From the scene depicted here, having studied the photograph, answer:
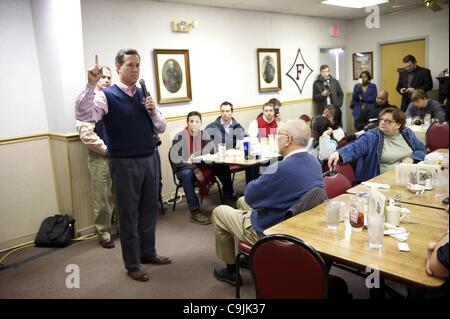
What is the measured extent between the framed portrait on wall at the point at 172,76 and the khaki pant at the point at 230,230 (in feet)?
9.10

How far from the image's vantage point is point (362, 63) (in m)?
8.50

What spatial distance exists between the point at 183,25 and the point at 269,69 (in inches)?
79.5

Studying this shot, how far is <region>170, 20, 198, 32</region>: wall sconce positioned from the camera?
16.8 feet

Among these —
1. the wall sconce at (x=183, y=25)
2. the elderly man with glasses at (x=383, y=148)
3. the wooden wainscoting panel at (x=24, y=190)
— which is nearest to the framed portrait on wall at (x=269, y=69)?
the wall sconce at (x=183, y=25)

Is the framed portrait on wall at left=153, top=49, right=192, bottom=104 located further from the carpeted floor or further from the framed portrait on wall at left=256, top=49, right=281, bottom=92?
the carpeted floor

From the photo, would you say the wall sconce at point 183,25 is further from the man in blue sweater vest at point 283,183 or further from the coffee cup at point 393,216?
the coffee cup at point 393,216

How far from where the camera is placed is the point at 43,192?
4.04 m

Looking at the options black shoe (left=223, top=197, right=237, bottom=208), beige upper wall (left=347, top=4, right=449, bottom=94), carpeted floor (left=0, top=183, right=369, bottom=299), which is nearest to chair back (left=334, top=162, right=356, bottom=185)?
carpeted floor (left=0, top=183, right=369, bottom=299)

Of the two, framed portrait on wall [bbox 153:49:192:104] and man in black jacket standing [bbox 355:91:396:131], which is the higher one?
framed portrait on wall [bbox 153:49:192:104]

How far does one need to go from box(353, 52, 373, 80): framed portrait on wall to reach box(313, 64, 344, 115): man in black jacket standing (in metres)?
1.21

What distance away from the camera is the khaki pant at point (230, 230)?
2486mm

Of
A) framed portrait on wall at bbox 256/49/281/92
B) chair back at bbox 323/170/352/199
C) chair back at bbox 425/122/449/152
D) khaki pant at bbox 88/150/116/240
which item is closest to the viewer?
chair back at bbox 323/170/352/199

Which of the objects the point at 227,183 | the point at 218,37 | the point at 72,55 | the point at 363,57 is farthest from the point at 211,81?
the point at 363,57

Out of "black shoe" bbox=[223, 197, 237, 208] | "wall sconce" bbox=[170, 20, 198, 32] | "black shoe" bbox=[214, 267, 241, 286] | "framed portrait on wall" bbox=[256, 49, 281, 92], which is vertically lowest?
"black shoe" bbox=[214, 267, 241, 286]
